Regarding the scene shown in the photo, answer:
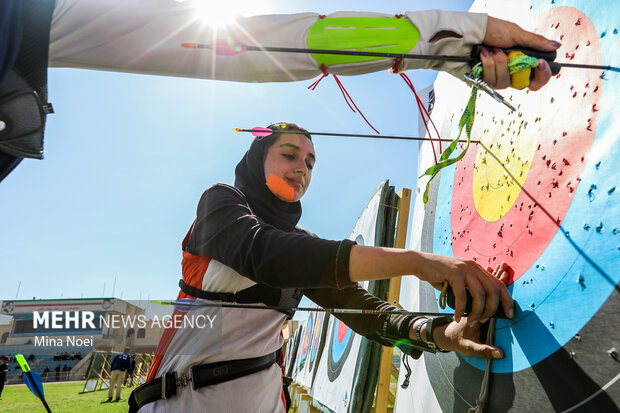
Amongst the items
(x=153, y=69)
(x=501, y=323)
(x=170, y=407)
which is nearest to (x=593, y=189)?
(x=501, y=323)

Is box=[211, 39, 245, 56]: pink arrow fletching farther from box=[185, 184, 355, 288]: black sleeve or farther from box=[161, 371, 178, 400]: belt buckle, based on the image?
box=[161, 371, 178, 400]: belt buckle

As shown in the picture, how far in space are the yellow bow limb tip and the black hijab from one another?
105 cm

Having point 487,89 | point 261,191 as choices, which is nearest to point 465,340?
point 487,89

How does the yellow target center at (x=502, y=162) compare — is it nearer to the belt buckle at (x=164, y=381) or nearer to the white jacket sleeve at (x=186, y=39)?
the white jacket sleeve at (x=186, y=39)

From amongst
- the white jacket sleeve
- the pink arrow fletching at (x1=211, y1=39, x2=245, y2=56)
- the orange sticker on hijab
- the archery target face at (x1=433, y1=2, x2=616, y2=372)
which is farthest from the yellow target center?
the pink arrow fletching at (x1=211, y1=39, x2=245, y2=56)

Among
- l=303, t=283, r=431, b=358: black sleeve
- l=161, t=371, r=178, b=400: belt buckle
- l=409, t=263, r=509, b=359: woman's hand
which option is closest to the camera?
l=409, t=263, r=509, b=359: woman's hand

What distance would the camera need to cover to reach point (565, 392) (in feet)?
2.74

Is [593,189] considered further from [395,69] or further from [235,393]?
[235,393]

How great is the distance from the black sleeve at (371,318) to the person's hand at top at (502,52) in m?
0.83

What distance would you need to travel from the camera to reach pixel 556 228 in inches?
37.1

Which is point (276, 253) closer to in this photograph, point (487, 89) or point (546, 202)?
point (487, 89)

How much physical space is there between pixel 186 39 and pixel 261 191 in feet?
3.18

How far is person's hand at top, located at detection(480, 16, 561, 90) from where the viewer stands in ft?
2.65

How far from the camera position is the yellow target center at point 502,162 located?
1.14m
